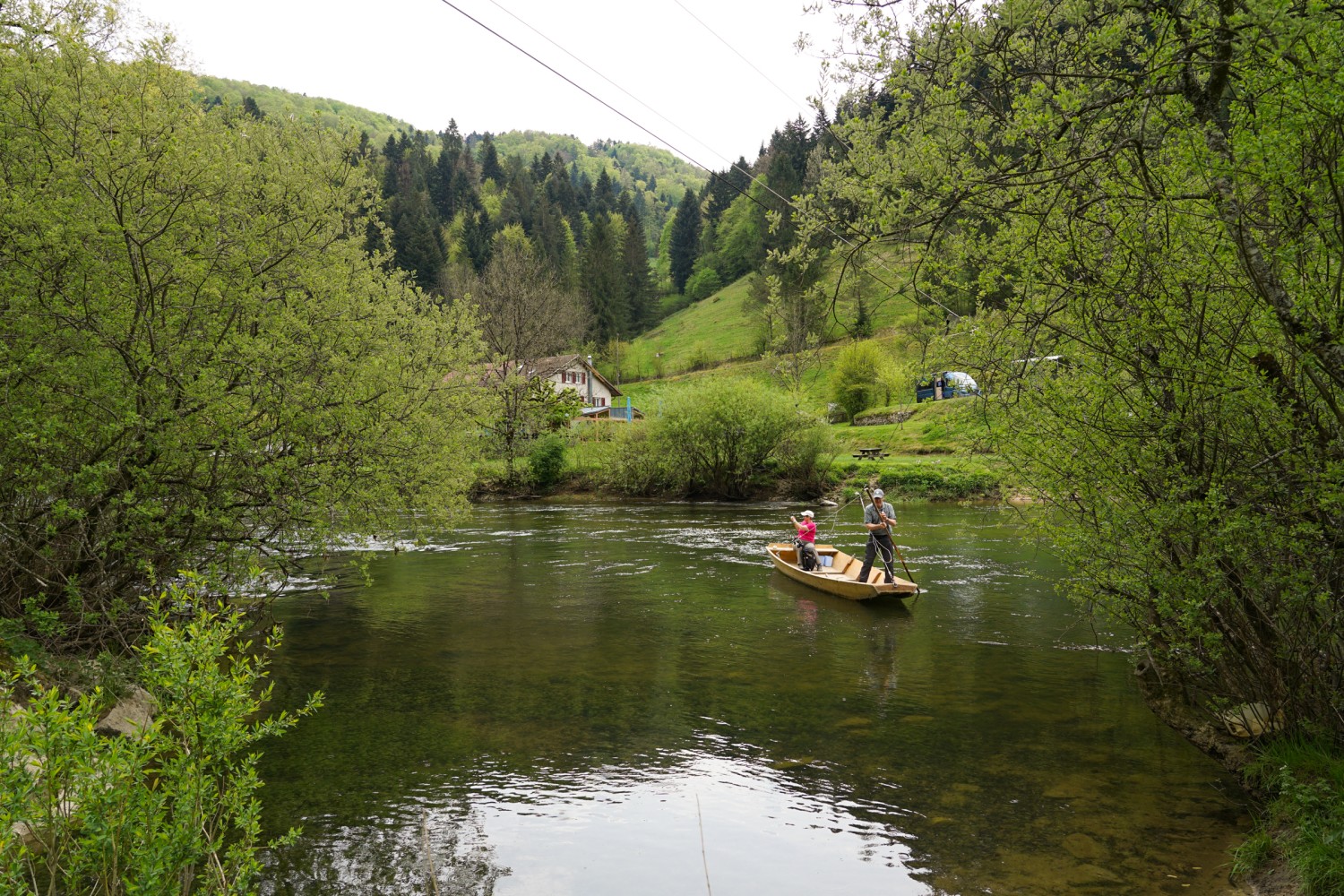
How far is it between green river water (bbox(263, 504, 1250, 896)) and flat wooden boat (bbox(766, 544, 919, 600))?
39 centimetres

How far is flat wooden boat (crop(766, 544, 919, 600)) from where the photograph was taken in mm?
17469

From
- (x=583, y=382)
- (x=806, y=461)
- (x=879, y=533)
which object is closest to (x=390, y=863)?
(x=879, y=533)

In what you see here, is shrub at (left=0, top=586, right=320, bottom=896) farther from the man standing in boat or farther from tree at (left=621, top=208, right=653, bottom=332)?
tree at (left=621, top=208, right=653, bottom=332)

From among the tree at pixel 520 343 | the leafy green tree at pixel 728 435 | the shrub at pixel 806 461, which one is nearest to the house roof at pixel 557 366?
the tree at pixel 520 343

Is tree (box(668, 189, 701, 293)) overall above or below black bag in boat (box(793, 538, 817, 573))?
above

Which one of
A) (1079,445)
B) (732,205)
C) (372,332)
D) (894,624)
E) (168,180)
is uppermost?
(732,205)

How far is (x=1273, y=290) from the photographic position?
16.9 ft

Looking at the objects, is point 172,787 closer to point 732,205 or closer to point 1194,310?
point 1194,310

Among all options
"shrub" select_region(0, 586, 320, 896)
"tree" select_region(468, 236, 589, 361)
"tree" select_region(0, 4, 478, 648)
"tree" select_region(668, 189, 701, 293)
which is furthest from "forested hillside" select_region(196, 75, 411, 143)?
"shrub" select_region(0, 586, 320, 896)

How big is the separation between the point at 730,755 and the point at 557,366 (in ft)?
191

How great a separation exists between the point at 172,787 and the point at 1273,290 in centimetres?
699

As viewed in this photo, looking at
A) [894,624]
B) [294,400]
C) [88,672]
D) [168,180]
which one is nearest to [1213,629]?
[894,624]

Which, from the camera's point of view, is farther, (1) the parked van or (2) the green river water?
(1) the parked van

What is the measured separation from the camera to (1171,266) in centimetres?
683
